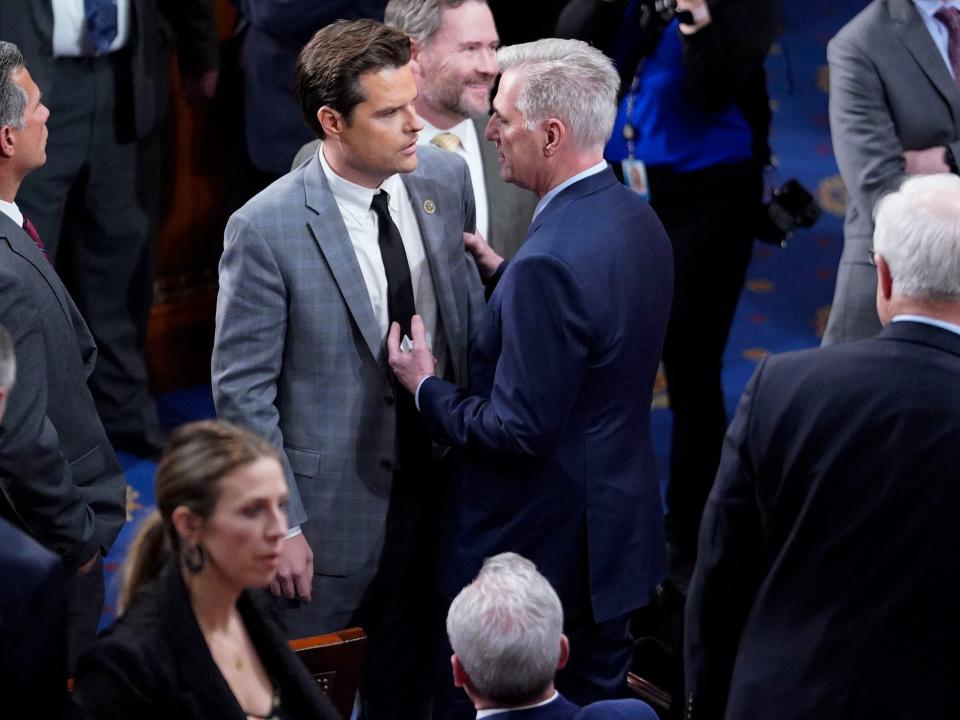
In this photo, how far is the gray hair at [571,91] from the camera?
9.72 feet

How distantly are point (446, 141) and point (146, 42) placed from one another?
157cm

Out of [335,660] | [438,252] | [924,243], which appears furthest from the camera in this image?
[438,252]

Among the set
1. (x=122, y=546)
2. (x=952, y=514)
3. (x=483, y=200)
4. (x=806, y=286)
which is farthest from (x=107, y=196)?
(x=952, y=514)

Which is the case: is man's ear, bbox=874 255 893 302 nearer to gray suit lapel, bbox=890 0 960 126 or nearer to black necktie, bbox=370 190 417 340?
black necktie, bbox=370 190 417 340

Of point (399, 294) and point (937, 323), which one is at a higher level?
point (937, 323)

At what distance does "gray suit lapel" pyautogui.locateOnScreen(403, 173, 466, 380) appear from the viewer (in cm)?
310

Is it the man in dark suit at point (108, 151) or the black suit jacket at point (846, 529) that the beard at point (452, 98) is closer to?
the black suit jacket at point (846, 529)

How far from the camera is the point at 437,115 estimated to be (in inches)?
142

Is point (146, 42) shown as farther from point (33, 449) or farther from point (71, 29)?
point (33, 449)

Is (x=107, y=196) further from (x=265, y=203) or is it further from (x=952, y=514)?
(x=952, y=514)

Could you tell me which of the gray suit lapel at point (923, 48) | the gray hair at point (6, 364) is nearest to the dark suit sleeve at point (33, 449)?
the gray hair at point (6, 364)

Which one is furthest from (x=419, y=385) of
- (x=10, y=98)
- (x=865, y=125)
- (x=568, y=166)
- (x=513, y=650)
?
(x=865, y=125)

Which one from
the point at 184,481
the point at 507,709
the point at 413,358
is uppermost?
the point at 184,481

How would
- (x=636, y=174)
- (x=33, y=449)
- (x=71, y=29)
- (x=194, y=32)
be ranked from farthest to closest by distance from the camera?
1. (x=194, y=32)
2. (x=71, y=29)
3. (x=636, y=174)
4. (x=33, y=449)
